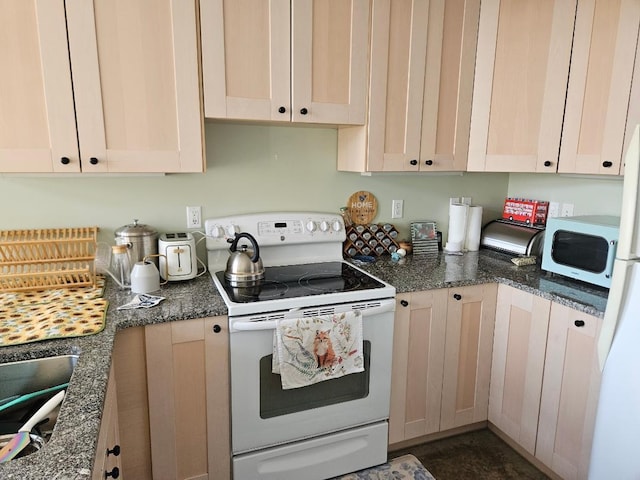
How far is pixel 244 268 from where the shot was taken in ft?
6.11

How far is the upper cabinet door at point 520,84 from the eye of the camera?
1.96m

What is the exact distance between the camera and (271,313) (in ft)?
5.44

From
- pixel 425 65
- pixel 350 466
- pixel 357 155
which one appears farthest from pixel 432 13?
pixel 350 466

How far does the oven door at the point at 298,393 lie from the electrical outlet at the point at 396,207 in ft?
2.55

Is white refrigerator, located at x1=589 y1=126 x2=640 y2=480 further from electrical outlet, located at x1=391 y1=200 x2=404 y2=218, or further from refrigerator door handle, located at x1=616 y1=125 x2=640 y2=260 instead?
electrical outlet, located at x1=391 y1=200 x2=404 y2=218

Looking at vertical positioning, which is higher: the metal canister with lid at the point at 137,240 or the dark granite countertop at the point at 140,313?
the metal canister with lid at the point at 137,240

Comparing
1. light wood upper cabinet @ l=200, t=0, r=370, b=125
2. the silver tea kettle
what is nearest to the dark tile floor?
the silver tea kettle

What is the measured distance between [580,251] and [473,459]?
43.8 inches

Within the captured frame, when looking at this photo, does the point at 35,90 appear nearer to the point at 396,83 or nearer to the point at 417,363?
the point at 396,83

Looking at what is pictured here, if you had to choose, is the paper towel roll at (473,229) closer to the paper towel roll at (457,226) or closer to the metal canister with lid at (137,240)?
the paper towel roll at (457,226)

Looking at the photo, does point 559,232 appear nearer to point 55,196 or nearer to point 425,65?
point 425,65

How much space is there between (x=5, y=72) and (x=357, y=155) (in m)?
1.41

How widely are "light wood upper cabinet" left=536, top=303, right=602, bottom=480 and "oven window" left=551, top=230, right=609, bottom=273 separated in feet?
0.78

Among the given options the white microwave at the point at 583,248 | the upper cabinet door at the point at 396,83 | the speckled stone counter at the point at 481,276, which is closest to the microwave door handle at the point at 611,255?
the white microwave at the point at 583,248
